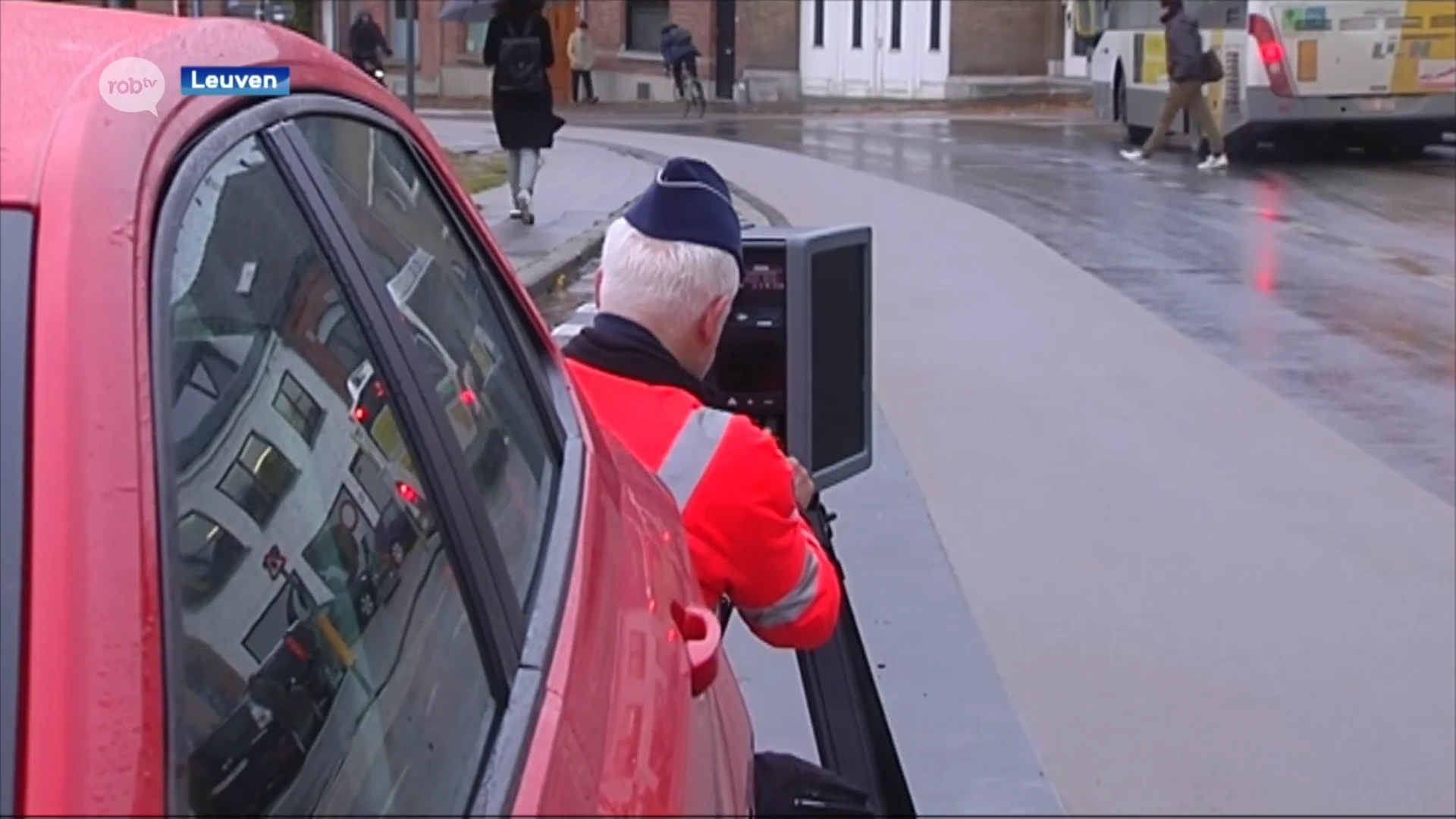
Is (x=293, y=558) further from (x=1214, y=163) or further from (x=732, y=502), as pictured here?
(x=1214, y=163)

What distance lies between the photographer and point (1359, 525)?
269 inches

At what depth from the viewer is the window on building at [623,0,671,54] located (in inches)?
1629

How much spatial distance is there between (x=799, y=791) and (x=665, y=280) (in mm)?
833

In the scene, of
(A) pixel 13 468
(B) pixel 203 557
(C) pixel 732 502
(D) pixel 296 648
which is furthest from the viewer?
(C) pixel 732 502

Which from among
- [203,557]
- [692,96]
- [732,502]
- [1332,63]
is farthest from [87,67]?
[692,96]

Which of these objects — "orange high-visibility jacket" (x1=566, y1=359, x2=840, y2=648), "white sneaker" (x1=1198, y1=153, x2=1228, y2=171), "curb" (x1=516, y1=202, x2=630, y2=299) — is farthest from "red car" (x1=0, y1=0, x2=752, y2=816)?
"white sneaker" (x1=1198, y1=153, x2=1228, y2=171)

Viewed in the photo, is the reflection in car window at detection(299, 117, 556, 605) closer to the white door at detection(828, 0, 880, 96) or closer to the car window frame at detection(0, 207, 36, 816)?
the car window frame at detection(0, 207, 36, 816)

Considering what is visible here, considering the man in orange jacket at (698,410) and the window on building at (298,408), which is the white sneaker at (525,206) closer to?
the man in orange jacket at (698,410)

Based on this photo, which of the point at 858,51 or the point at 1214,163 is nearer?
the point at 1214,163

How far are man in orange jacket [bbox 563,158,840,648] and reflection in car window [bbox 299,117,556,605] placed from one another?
1.15ft

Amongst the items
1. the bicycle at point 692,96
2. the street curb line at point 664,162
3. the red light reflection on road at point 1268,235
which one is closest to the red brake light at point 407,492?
the street curb line at point 664,162

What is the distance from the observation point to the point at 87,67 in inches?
63.9

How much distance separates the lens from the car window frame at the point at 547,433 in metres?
1.79

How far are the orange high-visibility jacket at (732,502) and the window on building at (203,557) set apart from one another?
1515mm
